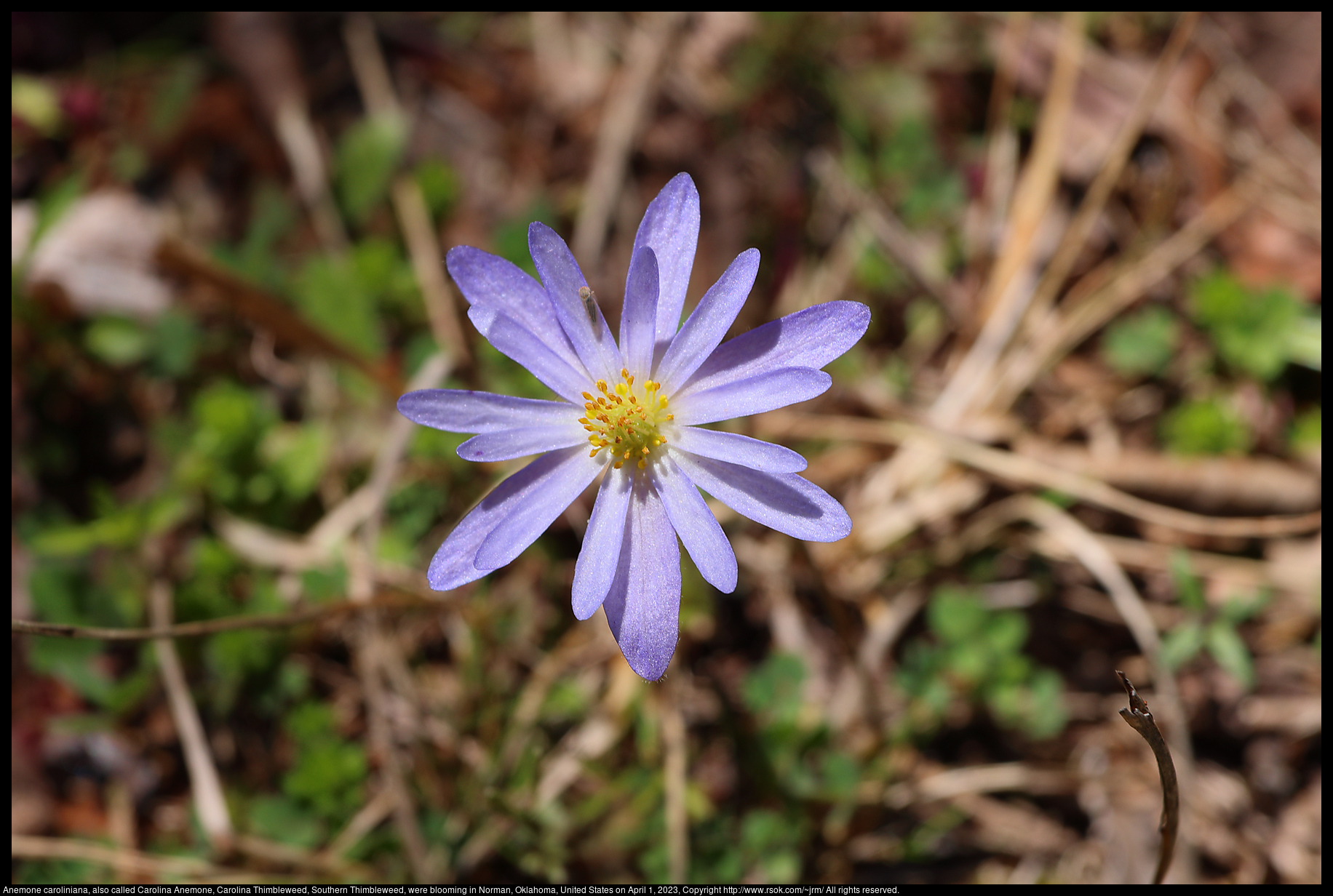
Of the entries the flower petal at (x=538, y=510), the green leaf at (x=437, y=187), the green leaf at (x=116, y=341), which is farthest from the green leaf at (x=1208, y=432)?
the green leaf at (x=116, y=341)

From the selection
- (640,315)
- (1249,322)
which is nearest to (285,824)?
(640,315)

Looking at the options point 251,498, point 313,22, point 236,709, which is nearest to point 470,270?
point 251,498

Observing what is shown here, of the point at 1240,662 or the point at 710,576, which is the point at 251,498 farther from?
the point at 1240,662

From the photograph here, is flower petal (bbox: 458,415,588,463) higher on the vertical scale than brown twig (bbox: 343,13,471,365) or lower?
lower

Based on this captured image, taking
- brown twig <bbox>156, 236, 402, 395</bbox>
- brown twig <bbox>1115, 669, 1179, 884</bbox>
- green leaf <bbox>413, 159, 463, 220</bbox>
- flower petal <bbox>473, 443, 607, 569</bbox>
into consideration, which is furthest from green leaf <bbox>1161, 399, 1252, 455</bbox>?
green leaf <bbox>413, 159, 463, 220</bbox>

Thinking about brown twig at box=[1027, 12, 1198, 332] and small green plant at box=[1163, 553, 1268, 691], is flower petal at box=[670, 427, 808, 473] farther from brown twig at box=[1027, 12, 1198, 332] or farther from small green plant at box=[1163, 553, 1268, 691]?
brown twig at box=[1027, 12, 1198, 332]
